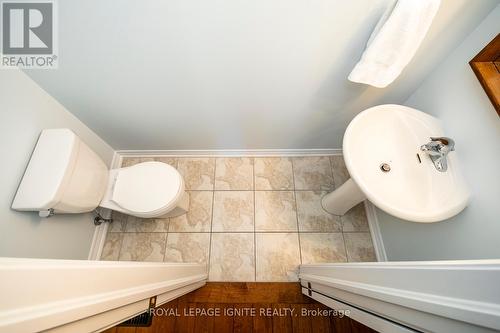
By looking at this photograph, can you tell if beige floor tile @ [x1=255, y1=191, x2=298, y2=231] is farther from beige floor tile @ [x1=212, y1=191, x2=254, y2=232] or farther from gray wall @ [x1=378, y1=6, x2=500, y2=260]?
gray wall @ [x1=378, y1=6, x2=500, y2=260]

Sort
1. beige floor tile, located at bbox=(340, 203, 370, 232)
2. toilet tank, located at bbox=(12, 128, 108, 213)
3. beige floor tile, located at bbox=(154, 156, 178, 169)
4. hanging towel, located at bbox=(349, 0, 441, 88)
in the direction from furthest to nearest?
beige floor tile, located at bbox=(154, 156, 178, 169) → beige floor tile, located at bbox=(340, 203, 370, 232) → toilet tank, located at bbox=(12, 128, 108, 213) → hanging towel, located at bbox=(349, 0, 441, 88)

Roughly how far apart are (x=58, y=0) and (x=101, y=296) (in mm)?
971

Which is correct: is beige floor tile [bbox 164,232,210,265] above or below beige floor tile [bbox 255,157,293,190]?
below

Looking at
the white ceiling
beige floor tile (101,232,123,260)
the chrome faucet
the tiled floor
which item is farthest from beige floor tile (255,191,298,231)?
beige floor tile (101,232,123,260)

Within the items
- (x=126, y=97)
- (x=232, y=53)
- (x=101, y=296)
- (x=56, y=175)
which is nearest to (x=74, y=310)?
(x=101, y=296)

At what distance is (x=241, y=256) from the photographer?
139 centimetres

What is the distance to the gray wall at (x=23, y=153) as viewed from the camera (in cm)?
87

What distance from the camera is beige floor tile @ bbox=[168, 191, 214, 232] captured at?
1.49 m

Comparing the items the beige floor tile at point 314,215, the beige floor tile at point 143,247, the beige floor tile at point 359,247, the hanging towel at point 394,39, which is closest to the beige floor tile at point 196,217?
the beige floor tile at point 143,247

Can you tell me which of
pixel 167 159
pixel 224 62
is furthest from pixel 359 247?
pixel 167 159

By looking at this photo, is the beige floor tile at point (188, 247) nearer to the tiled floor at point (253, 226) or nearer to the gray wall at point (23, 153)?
the tiled floor at point (253, 226)

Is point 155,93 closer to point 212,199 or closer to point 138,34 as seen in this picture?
point 138,34

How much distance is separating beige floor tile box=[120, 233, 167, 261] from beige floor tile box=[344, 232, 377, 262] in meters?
1.34

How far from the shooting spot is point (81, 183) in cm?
102
